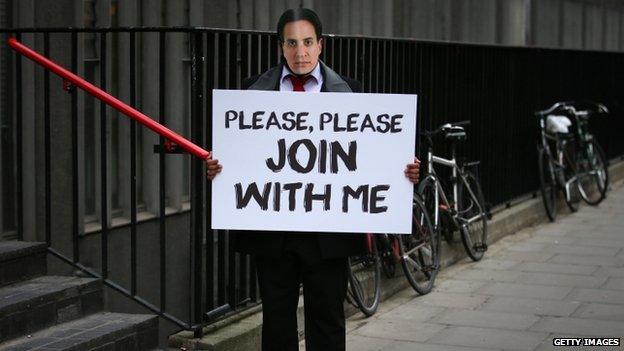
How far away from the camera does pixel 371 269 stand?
8.34 metres

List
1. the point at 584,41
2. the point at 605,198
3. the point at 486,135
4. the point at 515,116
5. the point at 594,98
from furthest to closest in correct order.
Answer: the point at 584,41 < the point at 594,98 < the point at 605,198 < the point at 515,116 < the point at 486,135

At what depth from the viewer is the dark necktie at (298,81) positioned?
518cm

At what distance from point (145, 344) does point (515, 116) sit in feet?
22.5

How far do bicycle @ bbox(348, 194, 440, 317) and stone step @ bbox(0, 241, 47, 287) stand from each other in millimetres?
2027

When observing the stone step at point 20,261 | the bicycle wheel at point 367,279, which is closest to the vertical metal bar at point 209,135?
the stone step at point 20,261

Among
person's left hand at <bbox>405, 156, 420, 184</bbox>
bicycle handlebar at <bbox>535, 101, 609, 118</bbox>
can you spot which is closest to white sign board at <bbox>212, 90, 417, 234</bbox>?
person's left hand at <bbox>405, 156, 420, 184</bbox>

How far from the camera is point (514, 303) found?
8.56 meters

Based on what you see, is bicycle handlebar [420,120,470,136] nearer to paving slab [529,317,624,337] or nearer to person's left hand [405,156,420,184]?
paving slab [529,317,624,337]

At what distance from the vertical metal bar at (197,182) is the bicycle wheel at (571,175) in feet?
24.9

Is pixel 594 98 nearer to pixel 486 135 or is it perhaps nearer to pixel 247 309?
pixel 486 135

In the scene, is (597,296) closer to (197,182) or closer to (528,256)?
(528,256)

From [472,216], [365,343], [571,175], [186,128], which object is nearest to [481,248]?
[472,216]

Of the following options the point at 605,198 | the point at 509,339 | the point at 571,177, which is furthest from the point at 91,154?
the point at 605,198

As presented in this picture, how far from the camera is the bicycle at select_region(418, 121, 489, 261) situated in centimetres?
927
